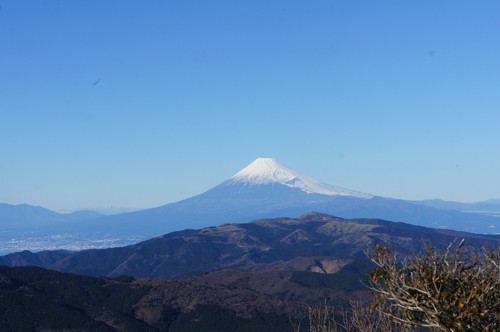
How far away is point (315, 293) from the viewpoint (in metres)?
106

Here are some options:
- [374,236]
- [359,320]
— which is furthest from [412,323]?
[374,236]

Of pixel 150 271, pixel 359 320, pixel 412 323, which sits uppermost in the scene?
pixel 412 323

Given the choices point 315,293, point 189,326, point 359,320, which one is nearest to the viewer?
point 359,320

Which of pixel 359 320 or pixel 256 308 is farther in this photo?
pixel 256 308

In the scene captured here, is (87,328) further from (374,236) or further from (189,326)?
(374,236)

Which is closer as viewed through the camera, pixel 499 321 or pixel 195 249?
pixel 499 321

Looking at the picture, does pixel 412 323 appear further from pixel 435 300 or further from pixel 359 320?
pixel 359 320

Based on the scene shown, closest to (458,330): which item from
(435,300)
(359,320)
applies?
(435,300)

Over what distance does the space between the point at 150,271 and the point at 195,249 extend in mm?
25606

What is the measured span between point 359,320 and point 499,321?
720 cm

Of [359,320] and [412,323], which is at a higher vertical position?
[412,323]

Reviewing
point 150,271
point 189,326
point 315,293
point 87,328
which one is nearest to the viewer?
point 87,328

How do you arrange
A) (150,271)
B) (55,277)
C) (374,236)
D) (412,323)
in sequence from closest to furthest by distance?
(412,323), (55,277), (150,271), (374,236)

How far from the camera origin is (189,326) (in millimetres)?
76812
